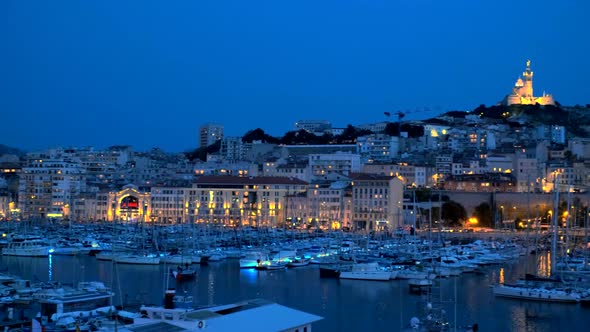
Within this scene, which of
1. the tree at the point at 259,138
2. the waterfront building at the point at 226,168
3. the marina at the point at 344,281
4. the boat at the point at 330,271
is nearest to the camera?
the marina at the point at 344,281

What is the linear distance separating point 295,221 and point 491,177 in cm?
1245

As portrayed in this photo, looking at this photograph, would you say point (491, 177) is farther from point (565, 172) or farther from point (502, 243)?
point (502, 243)

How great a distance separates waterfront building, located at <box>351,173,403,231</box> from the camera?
47125 millimetres

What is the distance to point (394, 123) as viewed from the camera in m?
78.5

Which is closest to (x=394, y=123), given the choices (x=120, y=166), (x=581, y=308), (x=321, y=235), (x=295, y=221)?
(x=120, y=166)

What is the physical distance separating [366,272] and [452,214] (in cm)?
2057

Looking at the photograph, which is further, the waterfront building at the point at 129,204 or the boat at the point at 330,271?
the waterfront building at the point at 129,204

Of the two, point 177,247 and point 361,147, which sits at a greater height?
point 361,147

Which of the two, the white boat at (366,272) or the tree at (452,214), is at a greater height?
the tree at (452,214)

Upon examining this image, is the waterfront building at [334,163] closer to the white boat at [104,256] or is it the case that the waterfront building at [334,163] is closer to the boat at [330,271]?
the white boat at [104,256]

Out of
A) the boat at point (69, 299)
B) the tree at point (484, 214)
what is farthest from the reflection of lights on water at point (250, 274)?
the tree at point (484, 214)

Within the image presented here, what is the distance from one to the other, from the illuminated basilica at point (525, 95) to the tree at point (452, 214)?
37036mm

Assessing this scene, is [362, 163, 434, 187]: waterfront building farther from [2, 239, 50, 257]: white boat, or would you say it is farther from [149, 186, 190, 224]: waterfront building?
[2, 239, 50, 257]: white boat

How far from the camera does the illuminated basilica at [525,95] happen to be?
82625 millimetres
